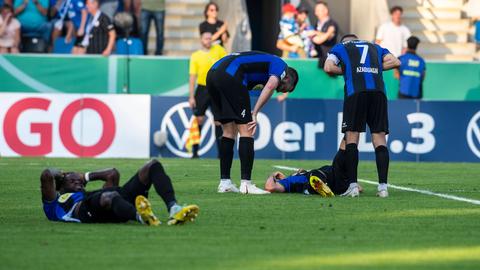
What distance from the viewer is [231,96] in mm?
14219

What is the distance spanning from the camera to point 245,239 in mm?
9891

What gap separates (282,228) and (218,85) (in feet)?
12.6

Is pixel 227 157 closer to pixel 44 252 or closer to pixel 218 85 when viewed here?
pixel 218 85

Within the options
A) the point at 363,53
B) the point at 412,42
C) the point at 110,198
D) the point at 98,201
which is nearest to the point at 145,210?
the point at 110,198

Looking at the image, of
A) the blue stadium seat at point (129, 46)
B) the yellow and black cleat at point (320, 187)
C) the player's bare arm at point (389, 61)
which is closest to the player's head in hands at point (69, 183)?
the yellow and black cleat at point (320, 187)

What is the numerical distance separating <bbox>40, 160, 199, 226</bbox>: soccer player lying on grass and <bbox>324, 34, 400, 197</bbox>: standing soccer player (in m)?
3.78

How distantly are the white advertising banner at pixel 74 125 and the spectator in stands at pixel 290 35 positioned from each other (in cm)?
391

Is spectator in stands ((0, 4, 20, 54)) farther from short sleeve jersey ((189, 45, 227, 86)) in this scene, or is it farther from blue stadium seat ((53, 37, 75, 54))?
short sleeve jersey ((189, 45, 227, 86))

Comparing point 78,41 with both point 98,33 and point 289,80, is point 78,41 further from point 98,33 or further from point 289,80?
point 289,80

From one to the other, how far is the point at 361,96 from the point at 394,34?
12.9 meters

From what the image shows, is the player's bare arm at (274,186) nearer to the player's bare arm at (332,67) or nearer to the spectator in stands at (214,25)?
the player's bare arm at (332,67)

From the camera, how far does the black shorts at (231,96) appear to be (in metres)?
14.2

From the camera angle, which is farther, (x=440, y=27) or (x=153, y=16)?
(x=440, y=27)

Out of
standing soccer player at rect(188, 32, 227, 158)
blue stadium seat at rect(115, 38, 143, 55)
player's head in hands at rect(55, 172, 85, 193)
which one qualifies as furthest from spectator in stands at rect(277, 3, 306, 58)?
player's head in hands at rect(55, 172, 85, 193)
